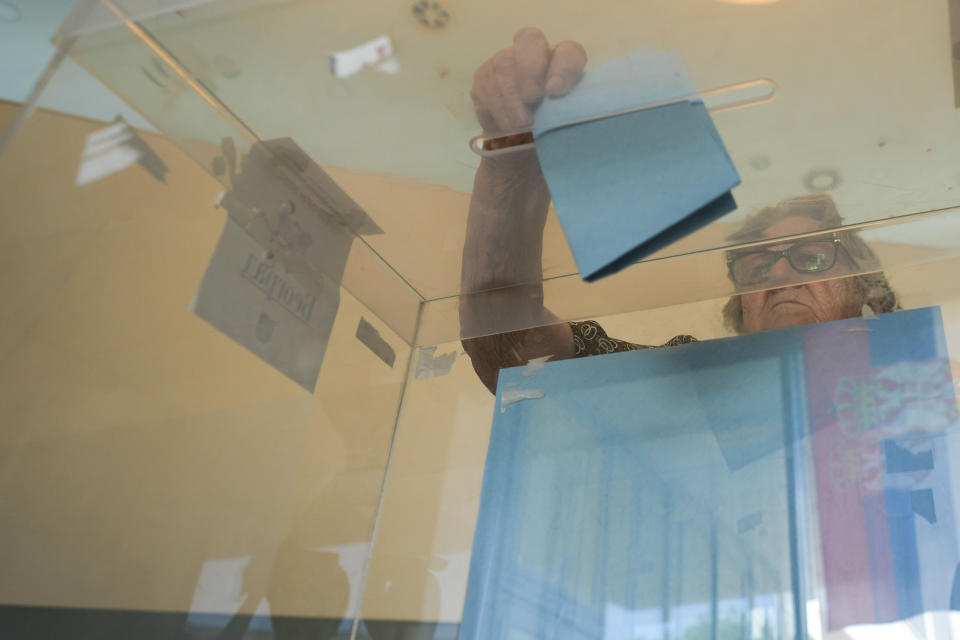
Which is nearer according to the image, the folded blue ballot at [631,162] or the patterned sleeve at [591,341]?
the folded blue ballot at [631,162]

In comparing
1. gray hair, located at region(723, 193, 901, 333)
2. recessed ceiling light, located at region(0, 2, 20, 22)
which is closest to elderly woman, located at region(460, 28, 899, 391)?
gray hair, located at region(723, 193, 901, 333)

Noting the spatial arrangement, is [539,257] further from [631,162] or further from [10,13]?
[10,13]

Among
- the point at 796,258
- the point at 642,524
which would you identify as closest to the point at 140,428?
the point at 642,524

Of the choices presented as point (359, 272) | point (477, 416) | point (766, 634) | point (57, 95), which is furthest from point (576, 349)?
point (57, 95)

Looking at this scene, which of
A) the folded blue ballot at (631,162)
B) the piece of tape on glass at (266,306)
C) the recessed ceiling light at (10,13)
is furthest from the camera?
the recessed ceiling light at (10,13)

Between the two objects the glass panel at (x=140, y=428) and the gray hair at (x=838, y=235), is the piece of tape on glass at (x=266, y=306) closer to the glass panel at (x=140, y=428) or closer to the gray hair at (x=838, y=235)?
the glass panel at (x=140, y=428)

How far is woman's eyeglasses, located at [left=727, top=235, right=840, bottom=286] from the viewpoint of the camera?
71 cm

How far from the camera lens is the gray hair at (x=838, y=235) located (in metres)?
0.68

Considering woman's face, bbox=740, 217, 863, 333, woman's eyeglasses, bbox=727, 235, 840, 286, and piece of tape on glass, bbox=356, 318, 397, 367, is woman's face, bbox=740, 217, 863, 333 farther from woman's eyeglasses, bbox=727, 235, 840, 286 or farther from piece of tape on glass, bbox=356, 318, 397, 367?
Result: piece of tape on glass, bbox=356, 318, 397, 367

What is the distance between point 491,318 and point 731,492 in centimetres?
29

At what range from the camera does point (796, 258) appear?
71cm

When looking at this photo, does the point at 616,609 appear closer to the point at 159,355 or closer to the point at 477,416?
the point at 477,416

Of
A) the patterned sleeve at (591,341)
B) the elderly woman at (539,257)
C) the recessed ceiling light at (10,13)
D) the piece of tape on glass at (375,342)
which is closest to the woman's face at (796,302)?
the elderly woman at (539,257)

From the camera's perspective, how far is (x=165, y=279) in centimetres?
70
